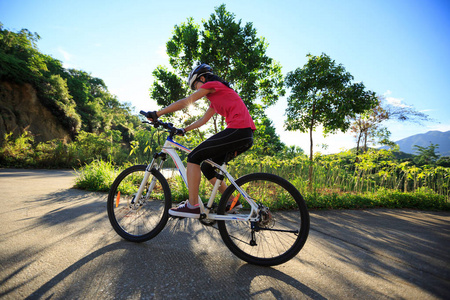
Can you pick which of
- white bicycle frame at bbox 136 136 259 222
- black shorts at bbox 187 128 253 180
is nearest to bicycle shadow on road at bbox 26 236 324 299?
white bicycle frame at bbox 136 136 259 222

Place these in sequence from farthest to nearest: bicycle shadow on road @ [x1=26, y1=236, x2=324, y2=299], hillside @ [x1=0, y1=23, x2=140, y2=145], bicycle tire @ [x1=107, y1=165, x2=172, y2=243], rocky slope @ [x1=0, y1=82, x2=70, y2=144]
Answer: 1. hillside @ [x1=0, y1=23, x2=140, y2=145]
2. rocky slope @ [x1=0, y1=82, x2=70, y2=144]
3. bicycle tire @ [x1=107, y1=165, x2=172, y2=243]
4. bicycle shadow on road @ [x1=26, y1=236, x2=324, y2=299]

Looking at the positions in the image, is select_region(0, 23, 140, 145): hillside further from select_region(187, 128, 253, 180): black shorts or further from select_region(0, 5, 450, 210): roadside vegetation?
select_region(187, 128, 253, 180): black shorts

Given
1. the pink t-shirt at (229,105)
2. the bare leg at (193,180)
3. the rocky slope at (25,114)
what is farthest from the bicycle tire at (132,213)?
the rocky slope at (25,114)

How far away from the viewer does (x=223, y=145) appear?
2076 mm

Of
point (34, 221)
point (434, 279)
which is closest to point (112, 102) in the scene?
point (34, 221)

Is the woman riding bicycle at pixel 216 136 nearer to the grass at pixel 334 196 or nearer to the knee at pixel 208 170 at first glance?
the knee at pixel 208 170

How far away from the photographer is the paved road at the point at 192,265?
145 cm

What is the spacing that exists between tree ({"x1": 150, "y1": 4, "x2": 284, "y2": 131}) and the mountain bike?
14.9 ft

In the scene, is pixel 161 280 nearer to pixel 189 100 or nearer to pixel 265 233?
pixel 265 233

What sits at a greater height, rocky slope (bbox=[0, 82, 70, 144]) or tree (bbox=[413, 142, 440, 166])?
rocky slope (bbox=[0, 82, 70, 144])

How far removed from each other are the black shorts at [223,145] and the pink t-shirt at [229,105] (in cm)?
7

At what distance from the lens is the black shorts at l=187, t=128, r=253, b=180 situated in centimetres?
208

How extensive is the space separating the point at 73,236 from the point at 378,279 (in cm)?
307

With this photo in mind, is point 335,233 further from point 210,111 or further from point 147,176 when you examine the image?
point 147,176
